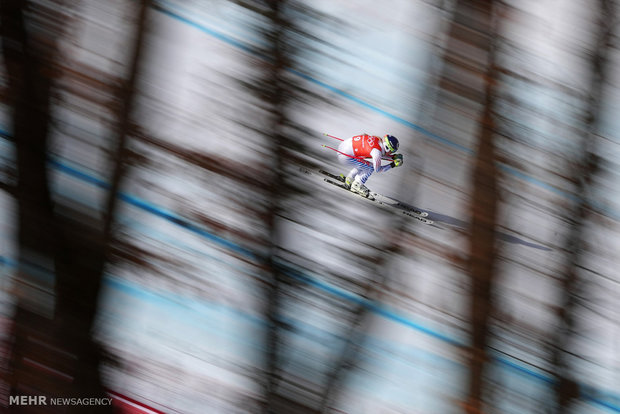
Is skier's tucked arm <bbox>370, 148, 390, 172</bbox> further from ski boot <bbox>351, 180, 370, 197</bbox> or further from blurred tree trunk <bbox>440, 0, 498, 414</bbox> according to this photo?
blurred tree trunk <bbox>440, 0, 498, 414</bbox>

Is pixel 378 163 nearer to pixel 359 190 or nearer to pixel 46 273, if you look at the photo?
pixel 359 190

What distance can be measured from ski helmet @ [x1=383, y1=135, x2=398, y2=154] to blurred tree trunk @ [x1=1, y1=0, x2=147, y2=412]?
2.95m

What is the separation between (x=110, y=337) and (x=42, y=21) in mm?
1158

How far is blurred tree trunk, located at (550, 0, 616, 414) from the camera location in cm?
196

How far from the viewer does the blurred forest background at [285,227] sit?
66.7 inches

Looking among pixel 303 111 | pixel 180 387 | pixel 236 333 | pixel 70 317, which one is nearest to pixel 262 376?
pixel 236 333

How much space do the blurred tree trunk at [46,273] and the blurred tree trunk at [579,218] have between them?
1.67 meters

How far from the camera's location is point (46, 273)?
5.38 ft

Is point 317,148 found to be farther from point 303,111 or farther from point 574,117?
point 574,117

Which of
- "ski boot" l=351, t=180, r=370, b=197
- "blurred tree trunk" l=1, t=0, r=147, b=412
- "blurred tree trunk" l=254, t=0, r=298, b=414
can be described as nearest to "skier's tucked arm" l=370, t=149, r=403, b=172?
"ski boot" l=351, t=180, r=370, b=197

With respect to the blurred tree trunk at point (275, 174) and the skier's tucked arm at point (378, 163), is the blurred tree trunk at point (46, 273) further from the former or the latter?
the skier's tucked arm at point (378, 163)

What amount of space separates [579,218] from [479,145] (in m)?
0.54

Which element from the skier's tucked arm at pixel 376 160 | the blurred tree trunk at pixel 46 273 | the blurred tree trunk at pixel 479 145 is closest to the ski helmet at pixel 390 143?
the skier's tucked arm at pixel 376 160

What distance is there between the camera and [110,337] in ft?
5.70
